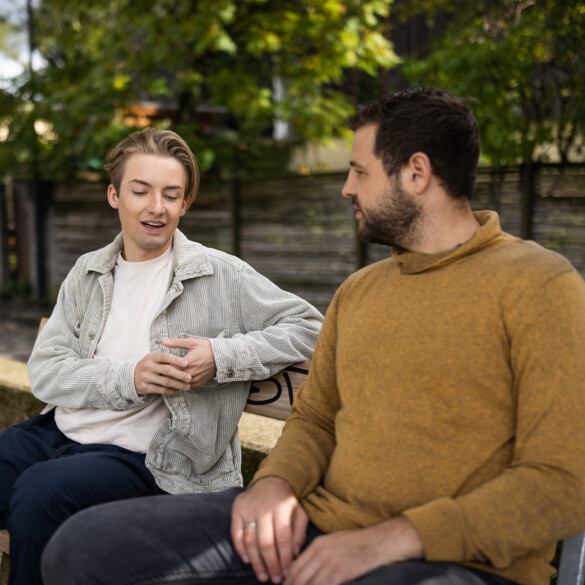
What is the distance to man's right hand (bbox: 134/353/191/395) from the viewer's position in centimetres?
240

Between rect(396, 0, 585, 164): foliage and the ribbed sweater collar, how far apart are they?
5.60 meters

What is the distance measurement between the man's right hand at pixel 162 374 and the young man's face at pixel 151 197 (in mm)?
489

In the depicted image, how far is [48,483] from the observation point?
89.6 inches

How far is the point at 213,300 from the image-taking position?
8.86 feet

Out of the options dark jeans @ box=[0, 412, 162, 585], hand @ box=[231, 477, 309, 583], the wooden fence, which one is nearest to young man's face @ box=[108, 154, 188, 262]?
dark jeans @ box=[0, 412, 162, 585]

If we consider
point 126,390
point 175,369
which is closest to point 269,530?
point 175,369

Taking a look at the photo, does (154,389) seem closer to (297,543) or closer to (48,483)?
(48,483)

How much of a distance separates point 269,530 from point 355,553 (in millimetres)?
252

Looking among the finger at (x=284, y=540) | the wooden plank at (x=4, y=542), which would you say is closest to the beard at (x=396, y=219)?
the finger at (x=284, y=540)

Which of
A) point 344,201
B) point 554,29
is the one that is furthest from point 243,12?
point 554,29

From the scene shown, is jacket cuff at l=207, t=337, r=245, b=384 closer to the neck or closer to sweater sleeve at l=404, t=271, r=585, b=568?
the neck

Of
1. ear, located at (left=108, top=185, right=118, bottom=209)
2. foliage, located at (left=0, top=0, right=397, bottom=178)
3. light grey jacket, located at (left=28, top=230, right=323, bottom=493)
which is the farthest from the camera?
foliage, located at (left=0, top=0, right=397, bottom=178)

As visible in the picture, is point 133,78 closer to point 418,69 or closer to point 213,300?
point 418,69

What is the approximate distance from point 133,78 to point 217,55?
1577mm
